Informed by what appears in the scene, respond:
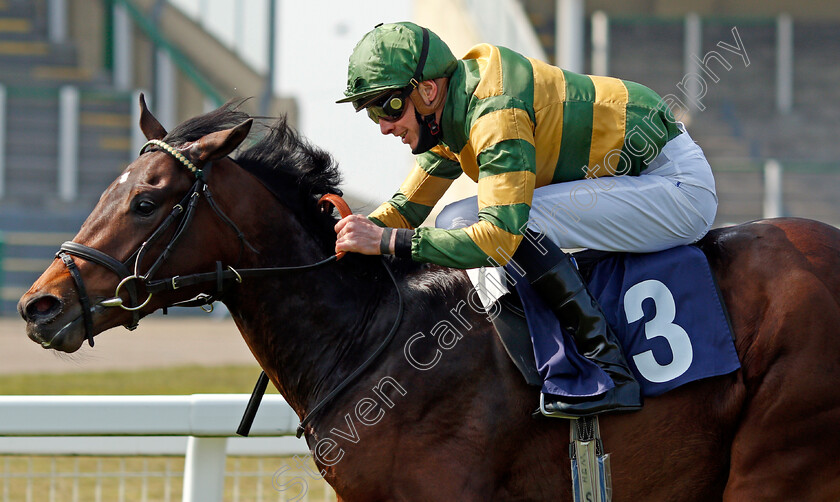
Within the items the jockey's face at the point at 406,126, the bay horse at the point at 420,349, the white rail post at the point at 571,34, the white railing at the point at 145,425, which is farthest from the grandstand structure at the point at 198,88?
the bay horse at the point at 420,349

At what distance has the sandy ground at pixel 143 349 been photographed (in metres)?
9.80

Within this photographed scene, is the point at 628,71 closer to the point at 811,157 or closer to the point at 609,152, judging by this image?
the point at 811,157

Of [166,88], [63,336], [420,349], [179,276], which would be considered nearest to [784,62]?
[166,88]

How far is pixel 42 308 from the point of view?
100 inches

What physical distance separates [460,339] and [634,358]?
1.61 feet

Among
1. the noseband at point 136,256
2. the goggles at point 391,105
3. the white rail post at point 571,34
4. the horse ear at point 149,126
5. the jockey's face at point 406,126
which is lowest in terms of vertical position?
the white rail post at point 571,34

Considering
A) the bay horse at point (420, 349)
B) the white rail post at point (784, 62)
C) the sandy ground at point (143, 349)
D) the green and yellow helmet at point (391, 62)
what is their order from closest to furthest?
1. the bay horse at point (420, 349)
2. the green and yellow helmet at point (391, 62)
3. the sandy ground at point (143, 349)
4. the white rail post at point (784, 62)

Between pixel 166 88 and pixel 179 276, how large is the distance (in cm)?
1497

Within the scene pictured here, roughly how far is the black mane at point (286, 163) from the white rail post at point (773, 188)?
38.1 ft

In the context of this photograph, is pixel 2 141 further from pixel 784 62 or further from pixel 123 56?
pixel 784 62

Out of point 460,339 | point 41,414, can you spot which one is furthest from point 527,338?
point 41,414

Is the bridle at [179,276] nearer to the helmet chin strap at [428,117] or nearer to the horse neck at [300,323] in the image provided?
the horse neck at [300,323]

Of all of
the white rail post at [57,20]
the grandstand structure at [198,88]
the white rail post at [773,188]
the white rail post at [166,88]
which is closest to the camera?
the white rail post at [773,188]

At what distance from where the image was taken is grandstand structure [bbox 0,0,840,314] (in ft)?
47.8
